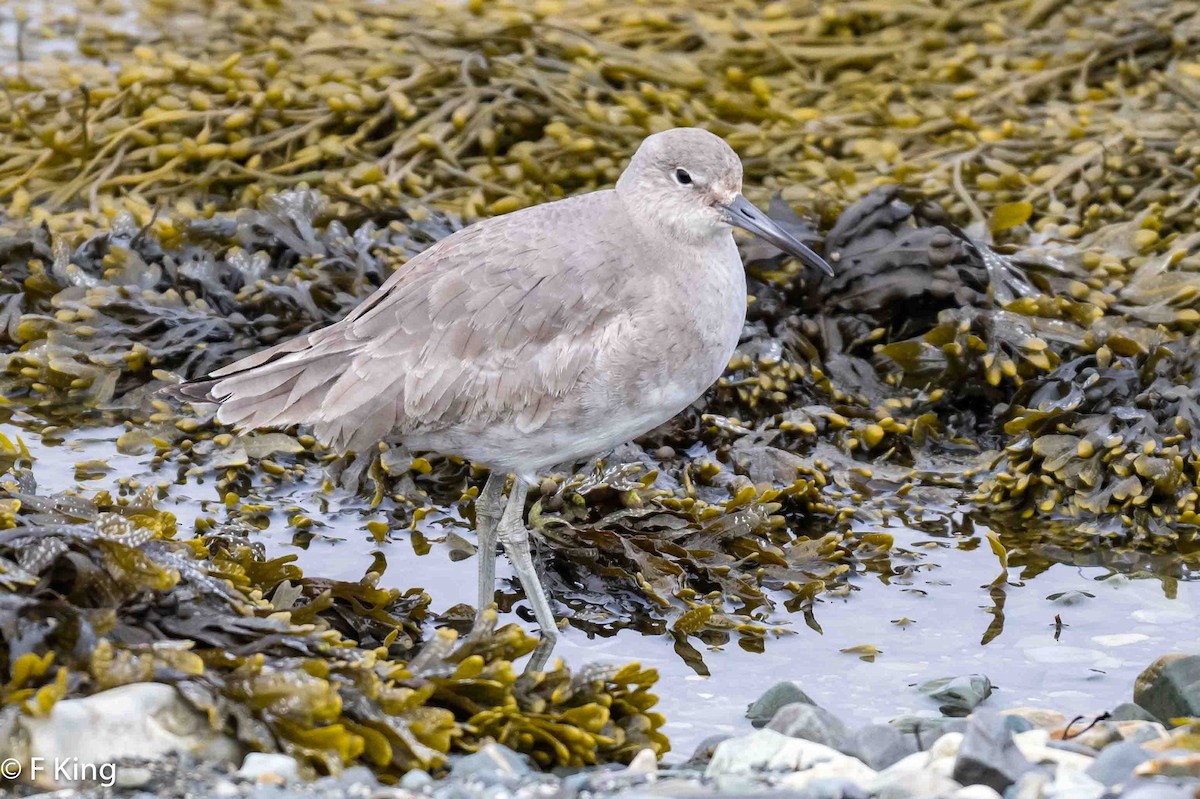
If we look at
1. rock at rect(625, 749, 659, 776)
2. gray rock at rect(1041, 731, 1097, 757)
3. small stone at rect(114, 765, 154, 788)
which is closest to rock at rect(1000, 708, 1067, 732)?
gray rock at rect(1041, 731, 1097, 757)

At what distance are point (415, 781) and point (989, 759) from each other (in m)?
1.38

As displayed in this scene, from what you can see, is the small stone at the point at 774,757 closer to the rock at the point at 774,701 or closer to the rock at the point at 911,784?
the rock at the point at 911,784

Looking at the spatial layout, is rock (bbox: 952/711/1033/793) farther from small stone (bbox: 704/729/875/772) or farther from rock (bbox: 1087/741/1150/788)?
small stone (bbox: 704/729/875/772)

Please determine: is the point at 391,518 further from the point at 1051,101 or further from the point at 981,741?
→ the point at 1051,101

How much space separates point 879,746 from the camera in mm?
3904

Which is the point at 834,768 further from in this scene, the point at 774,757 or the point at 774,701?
the point at 774,701

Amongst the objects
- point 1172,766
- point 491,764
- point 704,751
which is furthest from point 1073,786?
point 491,764

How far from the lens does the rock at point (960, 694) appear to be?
4391 millimetres

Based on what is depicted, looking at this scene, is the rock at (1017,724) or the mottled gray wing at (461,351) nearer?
the rock at (1017,724)

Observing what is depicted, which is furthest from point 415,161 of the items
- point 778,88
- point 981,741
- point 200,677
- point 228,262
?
point 981,741

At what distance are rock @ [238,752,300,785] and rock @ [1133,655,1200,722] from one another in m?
2.43

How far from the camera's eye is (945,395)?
6.05 m

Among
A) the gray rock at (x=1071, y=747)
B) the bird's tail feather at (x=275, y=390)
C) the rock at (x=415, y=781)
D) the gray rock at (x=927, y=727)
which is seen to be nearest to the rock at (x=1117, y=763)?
the gray rock at (x=1071, y=747)

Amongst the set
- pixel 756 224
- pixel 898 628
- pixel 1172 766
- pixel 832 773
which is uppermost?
pixel 756 224
